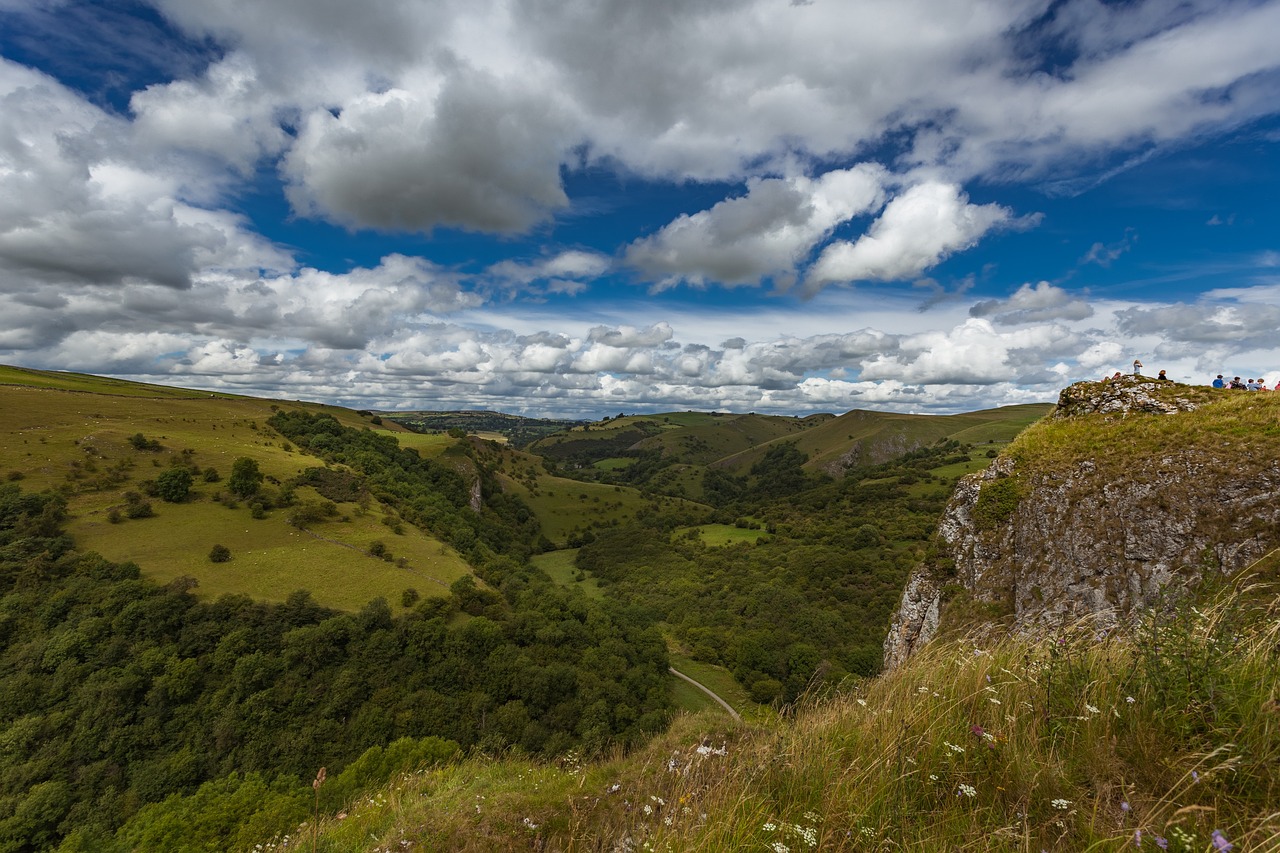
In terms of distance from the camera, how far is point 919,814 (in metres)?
3.90

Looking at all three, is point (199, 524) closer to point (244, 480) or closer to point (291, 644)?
point (244, 480)

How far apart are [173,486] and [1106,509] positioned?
3947 inches

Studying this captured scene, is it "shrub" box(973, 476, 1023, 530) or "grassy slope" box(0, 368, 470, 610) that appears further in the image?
"grassy slope" box(0, 368, 470, 610)

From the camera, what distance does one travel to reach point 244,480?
72.3m

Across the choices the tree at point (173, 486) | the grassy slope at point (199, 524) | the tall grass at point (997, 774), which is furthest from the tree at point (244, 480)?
the tall grass at point (997, 774)

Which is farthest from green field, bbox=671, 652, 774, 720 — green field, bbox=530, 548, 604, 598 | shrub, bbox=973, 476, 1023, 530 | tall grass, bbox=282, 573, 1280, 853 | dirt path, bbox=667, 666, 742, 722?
tall grass, bbox=282, 573, 1280, 853

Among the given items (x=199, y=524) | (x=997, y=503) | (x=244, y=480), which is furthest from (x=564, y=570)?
(x=997, y=503)

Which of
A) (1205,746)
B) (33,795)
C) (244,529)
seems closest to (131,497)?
(244,529)

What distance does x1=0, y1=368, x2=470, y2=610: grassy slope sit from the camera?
182ft

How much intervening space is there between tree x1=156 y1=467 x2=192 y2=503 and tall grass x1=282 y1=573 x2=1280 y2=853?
294 feet

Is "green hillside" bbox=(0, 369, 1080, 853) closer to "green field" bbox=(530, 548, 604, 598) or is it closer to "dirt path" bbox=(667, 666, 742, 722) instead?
"dirt path" bbox=(667, 666, 742, 722)

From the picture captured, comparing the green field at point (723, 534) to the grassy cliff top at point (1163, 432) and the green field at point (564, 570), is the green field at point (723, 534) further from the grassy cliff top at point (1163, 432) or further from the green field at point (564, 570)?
the grassy cliff top at point (1163, 432)

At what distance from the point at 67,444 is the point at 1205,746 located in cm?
12165

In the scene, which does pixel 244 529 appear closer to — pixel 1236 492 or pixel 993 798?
pixel 993 798
